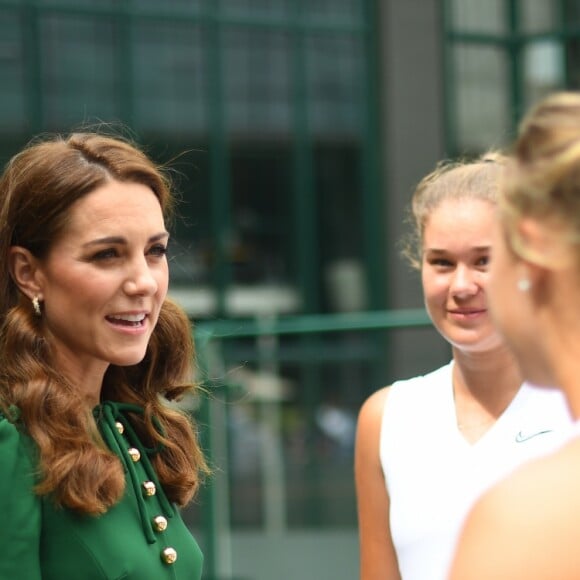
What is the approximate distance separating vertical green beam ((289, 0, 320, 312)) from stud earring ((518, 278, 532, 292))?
9398mm

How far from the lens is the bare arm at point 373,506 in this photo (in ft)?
8.82

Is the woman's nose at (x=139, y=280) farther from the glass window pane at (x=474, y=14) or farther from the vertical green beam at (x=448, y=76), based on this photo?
the glass window pane at (x=474, y=14)

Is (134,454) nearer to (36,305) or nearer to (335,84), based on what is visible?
(36,305)

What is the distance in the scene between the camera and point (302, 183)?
427 inches

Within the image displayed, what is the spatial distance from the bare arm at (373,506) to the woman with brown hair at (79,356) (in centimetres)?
51

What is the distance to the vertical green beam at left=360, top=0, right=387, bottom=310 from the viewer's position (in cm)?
1105

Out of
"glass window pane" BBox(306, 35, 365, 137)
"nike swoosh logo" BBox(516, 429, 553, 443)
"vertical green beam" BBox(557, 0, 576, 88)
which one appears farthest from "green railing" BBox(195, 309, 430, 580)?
"vertical green beam" BBox(557, 0, 576, 88)

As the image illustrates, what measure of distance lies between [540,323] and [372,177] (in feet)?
32.3

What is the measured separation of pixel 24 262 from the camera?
7.27 ft

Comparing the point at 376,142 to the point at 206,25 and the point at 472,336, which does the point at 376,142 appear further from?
the point at 472,336

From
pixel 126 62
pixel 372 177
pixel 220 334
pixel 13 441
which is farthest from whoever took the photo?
pixel 372 177

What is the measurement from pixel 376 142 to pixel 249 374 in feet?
17.3

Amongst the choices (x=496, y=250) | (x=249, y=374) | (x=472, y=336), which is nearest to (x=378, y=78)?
(x=249, y=374)

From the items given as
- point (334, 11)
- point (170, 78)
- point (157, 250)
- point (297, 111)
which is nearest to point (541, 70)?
point (334, 11)
